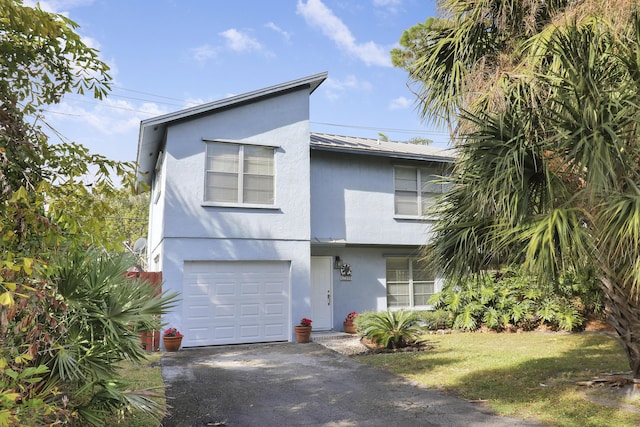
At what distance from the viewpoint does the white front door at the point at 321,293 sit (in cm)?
1454

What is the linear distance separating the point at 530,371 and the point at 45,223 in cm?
846

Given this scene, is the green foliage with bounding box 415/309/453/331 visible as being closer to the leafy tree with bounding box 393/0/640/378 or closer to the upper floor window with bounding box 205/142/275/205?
the upper floor window with bounding box 205/142/275/205

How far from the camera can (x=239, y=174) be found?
12.9 m

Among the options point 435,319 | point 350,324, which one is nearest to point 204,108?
point 350,324

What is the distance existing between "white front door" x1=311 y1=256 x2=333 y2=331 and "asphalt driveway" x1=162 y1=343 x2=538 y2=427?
389cm

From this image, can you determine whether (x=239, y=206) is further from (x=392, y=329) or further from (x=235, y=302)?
(x=392, y=329)

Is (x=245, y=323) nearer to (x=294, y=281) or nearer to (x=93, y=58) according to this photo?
(x=294, y=281)

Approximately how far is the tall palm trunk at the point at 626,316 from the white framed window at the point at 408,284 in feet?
29.4

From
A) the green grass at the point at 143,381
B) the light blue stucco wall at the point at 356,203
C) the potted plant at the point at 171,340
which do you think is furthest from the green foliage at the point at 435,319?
the green grass at the point at 143,381

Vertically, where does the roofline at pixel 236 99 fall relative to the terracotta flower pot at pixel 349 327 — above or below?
above

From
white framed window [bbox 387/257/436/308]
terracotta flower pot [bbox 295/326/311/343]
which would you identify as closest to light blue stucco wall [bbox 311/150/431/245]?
white framed window [bbox 387/257/436/308]

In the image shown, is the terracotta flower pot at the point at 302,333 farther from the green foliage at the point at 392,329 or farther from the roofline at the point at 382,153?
the roofline at the point at 382,153

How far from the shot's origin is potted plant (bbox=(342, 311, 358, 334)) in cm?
1422

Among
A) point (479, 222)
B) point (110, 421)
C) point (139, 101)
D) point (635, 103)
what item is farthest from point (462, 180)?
point (139, 101)
